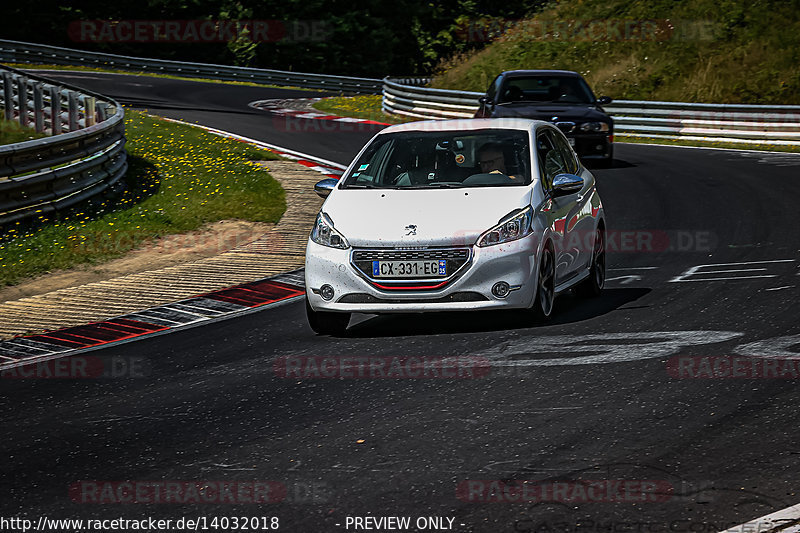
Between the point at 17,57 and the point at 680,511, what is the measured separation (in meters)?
50.2

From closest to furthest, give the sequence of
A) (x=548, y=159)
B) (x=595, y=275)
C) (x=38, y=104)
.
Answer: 1. (x=548, y=159)
2. (x=595, y=275)
3. (x=38, y=104)

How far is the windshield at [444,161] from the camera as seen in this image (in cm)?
992

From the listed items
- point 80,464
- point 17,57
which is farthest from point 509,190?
point 17,57

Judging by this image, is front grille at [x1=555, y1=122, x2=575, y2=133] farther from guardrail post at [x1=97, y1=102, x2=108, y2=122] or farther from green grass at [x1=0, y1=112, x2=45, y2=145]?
green grass at [x1=0, y1=112, x2=45, y2=145]

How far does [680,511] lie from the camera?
16.6 feet

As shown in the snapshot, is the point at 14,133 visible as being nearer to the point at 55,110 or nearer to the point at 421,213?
the point at 55,110

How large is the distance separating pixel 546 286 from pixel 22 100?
20344 mm

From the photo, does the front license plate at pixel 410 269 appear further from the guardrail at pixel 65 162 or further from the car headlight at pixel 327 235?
the guardrail at pixel 65 162

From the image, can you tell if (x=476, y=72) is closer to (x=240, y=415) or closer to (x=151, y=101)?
(x=151, y=101)

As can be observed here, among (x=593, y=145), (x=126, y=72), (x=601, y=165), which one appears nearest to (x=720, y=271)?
(x=593, y=145)

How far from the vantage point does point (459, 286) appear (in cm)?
890

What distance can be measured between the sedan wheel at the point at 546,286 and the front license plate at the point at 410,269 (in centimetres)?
80

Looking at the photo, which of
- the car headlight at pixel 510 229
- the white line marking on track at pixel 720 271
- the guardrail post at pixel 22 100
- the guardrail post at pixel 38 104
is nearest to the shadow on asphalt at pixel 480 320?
the car headlight at pixel 510 229

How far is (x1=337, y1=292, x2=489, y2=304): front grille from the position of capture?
351 inches
